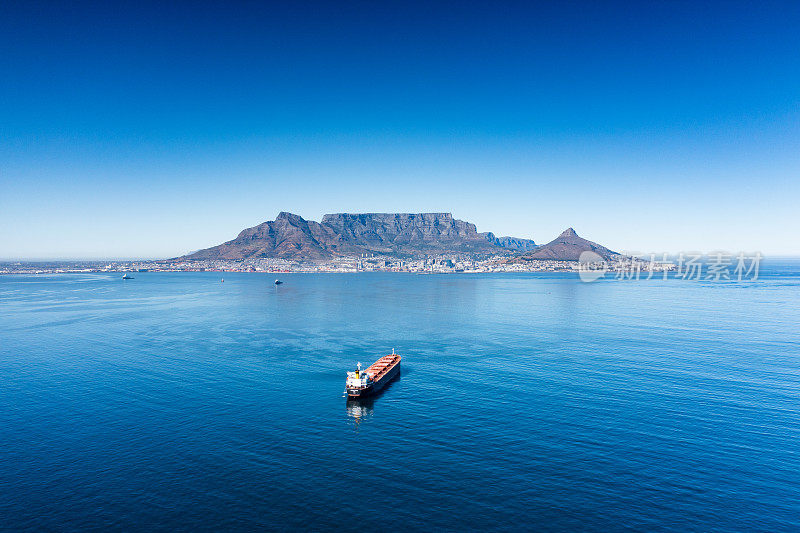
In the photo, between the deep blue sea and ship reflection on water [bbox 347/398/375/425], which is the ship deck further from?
ship reflection on water [bbox 347/398/375/425]

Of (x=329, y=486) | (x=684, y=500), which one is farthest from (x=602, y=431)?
(x=329, y=486)

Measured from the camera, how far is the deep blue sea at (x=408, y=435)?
38.4 metres

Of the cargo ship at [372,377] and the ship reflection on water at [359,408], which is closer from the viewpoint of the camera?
the ship reflection on water at [359,408]

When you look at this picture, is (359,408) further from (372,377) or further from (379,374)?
(379,374)

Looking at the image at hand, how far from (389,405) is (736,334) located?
105 m

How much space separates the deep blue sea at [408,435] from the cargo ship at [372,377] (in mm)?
2532

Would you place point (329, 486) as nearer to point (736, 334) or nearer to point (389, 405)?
point (389, 405)

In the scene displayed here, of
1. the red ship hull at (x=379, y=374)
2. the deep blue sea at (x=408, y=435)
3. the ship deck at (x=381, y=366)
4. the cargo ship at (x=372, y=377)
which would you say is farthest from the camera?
the ship deck at (x=381, y=366)

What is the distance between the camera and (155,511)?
38.3 metres

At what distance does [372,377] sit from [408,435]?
67.0 ft

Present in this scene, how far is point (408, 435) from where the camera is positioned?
5466 centimetres

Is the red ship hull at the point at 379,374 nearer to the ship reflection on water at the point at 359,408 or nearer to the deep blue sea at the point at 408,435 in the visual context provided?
the ship reflection on water at the point at 359,408

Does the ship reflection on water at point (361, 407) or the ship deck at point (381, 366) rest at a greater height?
the ship deck at point (381, 366)

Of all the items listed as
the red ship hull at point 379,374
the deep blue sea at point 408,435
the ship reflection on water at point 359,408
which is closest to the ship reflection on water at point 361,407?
the ship reflection on water at point 359,408
